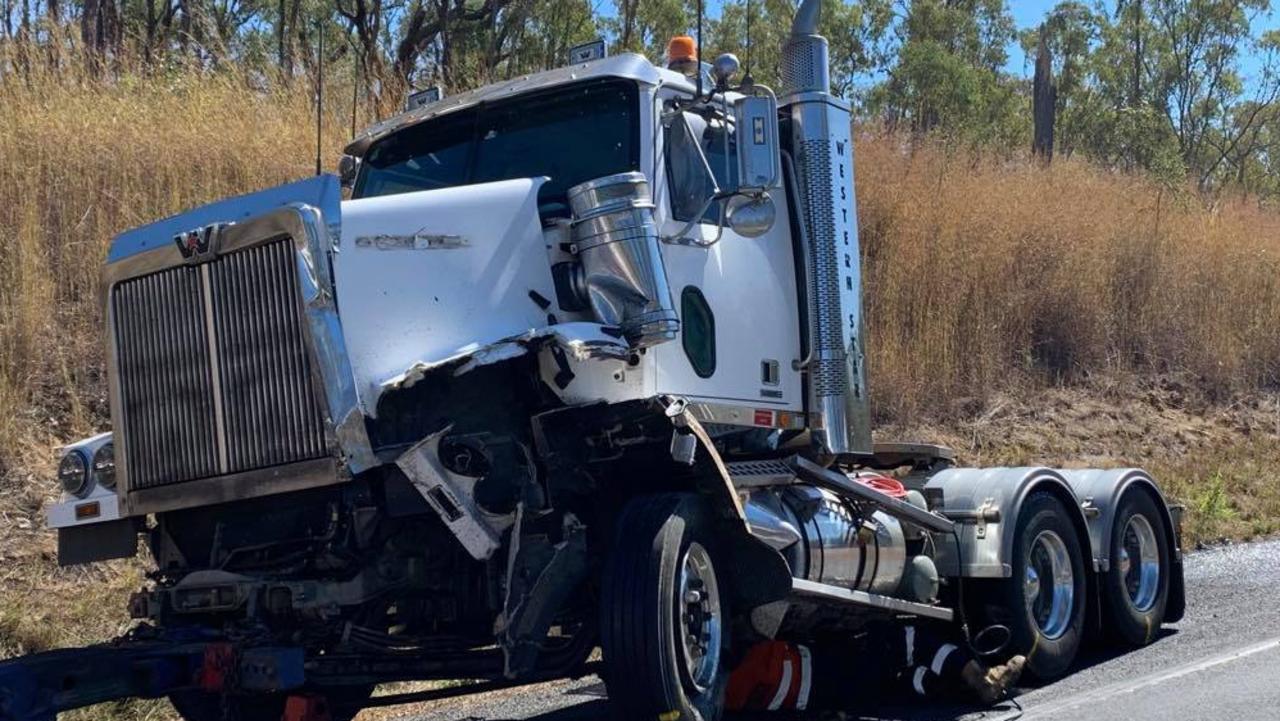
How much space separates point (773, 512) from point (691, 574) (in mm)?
897

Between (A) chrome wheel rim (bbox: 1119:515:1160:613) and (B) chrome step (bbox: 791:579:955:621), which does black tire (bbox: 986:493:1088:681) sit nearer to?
(B) chrome step (bbox: 791:579:955:621)

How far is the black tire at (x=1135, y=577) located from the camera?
8.98 meters

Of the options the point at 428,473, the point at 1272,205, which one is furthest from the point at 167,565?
the point at 1272,205

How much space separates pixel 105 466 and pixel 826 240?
365cm

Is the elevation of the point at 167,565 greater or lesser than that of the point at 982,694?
greater

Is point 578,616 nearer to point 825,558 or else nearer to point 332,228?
point 825,558

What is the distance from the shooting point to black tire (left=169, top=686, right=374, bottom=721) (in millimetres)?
6301

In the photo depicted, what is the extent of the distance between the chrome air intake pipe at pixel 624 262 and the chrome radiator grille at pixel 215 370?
1.32 m

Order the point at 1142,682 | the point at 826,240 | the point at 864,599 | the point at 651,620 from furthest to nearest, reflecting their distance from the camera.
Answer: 1. the point at 1142,682
2. the point at 826,240
3. the point at 864,599
4. the point at 651,620

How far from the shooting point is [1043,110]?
78.3 ft


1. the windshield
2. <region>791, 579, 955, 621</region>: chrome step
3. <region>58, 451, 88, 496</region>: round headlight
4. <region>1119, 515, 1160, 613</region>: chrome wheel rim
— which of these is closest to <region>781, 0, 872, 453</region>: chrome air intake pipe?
<region>791, 579, 955, 621</region>: chrome step

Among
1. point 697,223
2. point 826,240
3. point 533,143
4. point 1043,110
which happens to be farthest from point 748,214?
point 1043,110

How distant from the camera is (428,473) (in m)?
5.45

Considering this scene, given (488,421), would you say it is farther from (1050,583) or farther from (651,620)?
(1050,583)
